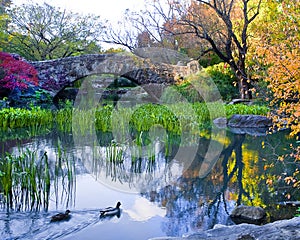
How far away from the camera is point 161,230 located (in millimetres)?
3107

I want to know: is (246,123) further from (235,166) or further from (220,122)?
(235,166)

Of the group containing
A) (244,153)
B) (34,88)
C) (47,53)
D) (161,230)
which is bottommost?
(161,230)

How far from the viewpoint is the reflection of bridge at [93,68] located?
51.5ft

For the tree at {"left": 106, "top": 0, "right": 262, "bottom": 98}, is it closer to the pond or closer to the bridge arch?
the bridge arch

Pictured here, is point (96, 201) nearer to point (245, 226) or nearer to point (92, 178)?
point (92, 178)

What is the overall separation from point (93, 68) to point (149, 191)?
12574mm

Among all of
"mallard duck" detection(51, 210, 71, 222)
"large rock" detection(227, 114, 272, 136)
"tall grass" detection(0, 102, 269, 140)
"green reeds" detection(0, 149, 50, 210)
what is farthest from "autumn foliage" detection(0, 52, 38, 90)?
"mallard duck" detection(51, 210, 71, 222)

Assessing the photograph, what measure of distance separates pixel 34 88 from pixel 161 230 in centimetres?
1334

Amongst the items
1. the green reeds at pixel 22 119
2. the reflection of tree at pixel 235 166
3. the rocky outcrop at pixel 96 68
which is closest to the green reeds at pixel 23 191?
the reflection of tree at pixel 235 166

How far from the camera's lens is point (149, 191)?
412cm

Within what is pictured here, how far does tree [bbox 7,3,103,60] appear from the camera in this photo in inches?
835

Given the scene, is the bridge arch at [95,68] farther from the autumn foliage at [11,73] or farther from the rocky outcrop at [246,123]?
the rocky outcrop at [246,123]

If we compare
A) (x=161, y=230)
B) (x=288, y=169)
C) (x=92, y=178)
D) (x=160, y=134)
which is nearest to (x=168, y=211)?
(x=161, y=230)

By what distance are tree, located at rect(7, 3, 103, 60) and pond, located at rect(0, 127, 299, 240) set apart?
16195mm
